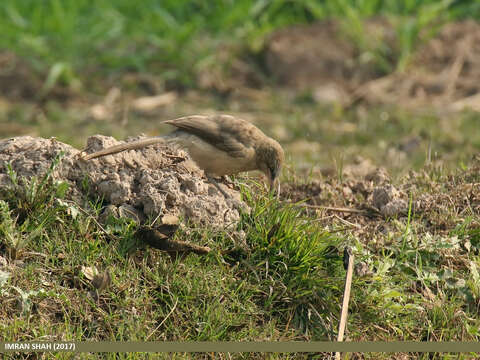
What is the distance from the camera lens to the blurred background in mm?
9789

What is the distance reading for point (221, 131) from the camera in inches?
223

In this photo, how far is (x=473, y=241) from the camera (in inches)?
203

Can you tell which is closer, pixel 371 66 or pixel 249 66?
pixel 371 66

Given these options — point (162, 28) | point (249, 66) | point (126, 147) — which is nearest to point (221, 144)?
point (126, 147)

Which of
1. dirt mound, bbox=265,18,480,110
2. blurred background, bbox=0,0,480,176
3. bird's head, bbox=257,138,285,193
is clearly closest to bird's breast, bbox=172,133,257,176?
bird's head, bbox=257,138,285,193

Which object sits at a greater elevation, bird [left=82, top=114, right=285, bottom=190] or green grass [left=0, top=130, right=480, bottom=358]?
bird [left=82, top=114, right=285, bottom=190]

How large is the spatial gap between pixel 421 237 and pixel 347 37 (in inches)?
261

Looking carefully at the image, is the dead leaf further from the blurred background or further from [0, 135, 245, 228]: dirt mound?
the blurred background

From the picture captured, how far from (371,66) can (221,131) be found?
5.92 m

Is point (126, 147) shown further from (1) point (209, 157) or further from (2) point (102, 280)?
(2) point (102, 280)

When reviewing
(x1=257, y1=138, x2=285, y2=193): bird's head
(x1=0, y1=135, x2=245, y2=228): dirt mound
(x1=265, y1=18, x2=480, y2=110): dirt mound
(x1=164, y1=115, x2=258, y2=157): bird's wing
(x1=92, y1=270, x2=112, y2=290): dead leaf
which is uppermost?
(x1=265, y1=18, x2=480, y2=110): dirt mound

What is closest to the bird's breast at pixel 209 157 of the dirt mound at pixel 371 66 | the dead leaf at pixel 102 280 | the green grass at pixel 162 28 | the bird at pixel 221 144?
the bird at pixel 221 144

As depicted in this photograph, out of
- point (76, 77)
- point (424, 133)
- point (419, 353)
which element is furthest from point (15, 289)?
point (76, 77)

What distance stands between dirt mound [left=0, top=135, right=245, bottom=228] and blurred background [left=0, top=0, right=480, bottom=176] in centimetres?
407
